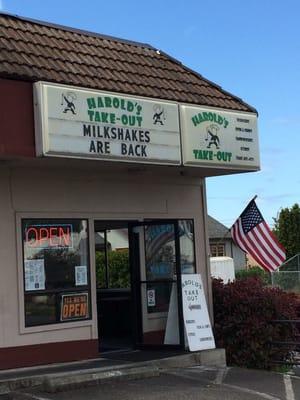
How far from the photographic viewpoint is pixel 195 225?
1261 cm

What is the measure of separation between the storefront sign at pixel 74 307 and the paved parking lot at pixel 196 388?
1501mm

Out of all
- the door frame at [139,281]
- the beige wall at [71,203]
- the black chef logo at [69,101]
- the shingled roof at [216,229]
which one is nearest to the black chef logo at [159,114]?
the beige wall at [71,203]

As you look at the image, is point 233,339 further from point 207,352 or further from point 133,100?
point 133,100

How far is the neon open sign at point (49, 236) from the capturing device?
1031 cm

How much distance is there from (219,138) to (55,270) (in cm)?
355

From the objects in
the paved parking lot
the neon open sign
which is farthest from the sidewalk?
the neon open sign

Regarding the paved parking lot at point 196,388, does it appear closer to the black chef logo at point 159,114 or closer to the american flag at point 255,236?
the american flag at point 255,236

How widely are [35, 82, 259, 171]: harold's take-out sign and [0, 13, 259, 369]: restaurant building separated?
0.07 feet

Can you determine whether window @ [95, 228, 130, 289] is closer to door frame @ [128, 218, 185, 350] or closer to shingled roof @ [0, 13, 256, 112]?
door frame @ [128, 218, 185, 350]

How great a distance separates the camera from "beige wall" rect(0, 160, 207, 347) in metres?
9.90

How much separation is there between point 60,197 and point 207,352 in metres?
3.61

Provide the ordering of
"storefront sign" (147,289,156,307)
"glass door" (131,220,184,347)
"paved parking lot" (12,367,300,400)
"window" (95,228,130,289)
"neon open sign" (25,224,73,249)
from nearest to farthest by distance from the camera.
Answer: "paved parking lot" (12,367,300,400), "neon open sign" (25,224,73,249), "glass door" (131,220,184,347), "storefront sign" (147,289,156,307), "window" (95,228,130,289)

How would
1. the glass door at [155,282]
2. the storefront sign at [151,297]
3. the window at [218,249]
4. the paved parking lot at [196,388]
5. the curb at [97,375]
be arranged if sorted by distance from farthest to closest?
the window at [218,249], the storefront sign at [151,297], the glass door at [155,282], the curb at [97,375], the paved parking lot at [196,388]

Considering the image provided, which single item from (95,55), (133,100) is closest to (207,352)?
(133,100)
